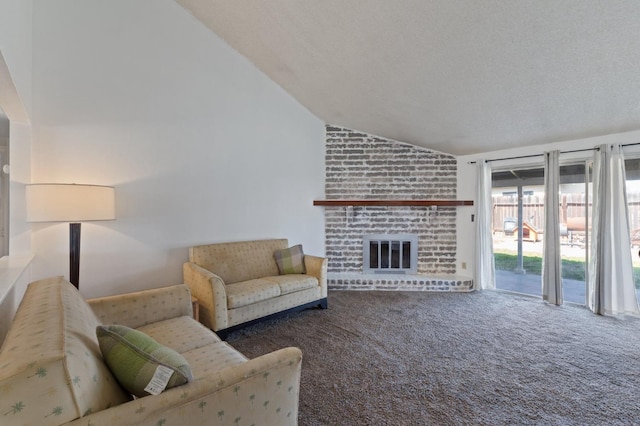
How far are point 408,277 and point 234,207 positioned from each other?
2661 millimetres

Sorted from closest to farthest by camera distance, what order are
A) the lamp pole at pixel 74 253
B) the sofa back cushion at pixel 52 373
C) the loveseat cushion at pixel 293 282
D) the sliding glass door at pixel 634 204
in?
the sofa back cushion at pixel 52 373 → the lamp pole at pixel 74 253 → the loveseat cushion at pixel 293 282 → the sliding glass door at pixel 634 204

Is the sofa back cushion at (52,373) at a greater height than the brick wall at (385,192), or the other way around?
the brick wall at (385,192)

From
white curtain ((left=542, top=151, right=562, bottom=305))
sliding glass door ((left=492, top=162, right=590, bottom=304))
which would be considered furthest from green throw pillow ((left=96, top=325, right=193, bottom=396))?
sliding glass door ((left=492, top=162, right=590, bottom=304))

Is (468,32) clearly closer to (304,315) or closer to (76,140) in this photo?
(304,315)

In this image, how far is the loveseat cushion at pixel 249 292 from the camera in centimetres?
285

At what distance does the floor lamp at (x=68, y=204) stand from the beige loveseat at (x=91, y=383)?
759 millimetres

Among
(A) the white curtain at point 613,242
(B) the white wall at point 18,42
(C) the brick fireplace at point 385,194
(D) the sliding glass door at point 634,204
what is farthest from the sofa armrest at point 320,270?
(D) the sliding glass door at point 634,204

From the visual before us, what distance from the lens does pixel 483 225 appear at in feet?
14.4

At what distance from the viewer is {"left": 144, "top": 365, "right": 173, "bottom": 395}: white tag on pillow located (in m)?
1.05

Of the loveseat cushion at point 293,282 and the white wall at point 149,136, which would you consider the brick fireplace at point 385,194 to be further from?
the loveseat cushion at point 293,282

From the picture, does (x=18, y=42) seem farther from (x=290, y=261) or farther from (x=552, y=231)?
(x=552, y=231)

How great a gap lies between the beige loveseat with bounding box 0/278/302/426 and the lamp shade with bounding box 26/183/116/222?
0.75 metres

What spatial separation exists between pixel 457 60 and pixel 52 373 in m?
3.23

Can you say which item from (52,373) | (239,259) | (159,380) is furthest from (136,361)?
(239,259)
